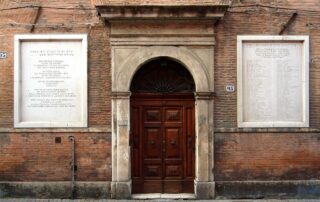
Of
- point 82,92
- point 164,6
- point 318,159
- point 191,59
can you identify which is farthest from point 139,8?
point 318,159

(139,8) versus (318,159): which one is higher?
(139,8)

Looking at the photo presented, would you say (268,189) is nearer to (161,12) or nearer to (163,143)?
(163,143)

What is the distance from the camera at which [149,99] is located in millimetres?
11703

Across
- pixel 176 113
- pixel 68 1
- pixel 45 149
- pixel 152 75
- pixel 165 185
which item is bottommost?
pixel 165 185

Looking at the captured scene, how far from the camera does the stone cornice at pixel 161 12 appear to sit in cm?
1091

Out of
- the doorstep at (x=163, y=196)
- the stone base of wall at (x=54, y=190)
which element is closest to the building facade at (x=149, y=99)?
the stone base of wall at (x=54, y=190)

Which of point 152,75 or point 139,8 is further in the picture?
point 152,75

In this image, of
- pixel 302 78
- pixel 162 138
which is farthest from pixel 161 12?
pixel 302 78

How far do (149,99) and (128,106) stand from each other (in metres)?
0.60

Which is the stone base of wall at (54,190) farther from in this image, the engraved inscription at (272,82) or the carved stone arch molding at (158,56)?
the engraved inscription at (272,82)

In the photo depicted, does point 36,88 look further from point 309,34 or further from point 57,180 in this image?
point 309,34

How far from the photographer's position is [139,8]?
10984 mm

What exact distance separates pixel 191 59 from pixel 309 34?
295cm

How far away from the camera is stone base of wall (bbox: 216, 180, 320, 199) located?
1140 centimetres
